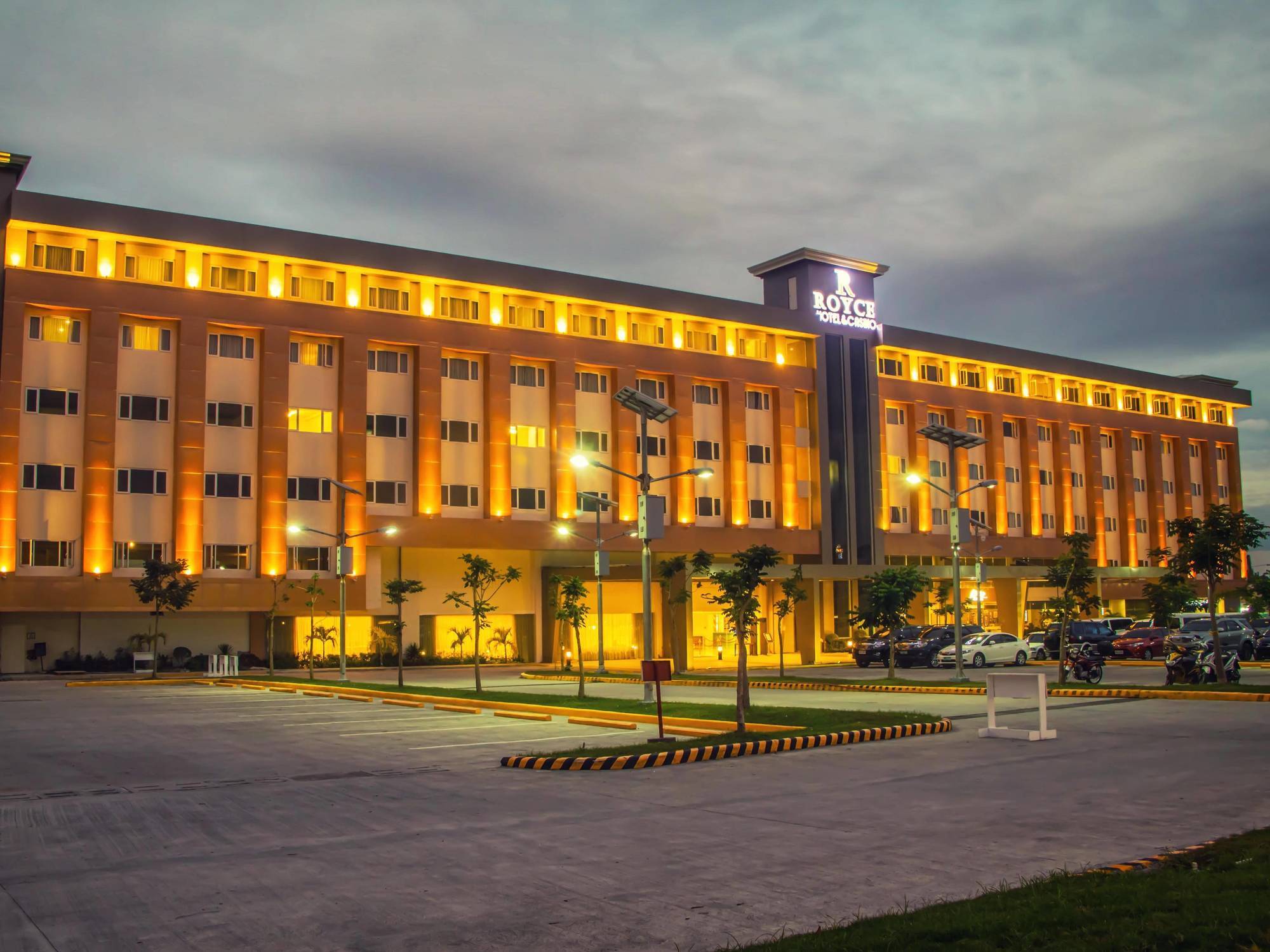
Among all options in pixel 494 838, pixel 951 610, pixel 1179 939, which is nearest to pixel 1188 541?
pixel 494 838

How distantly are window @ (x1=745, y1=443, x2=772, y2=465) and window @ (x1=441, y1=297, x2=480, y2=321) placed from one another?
19.4 meters

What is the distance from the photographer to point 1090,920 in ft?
23.5

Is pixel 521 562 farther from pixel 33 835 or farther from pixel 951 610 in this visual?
pixel 33 835

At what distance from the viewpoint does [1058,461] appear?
87.0 metres

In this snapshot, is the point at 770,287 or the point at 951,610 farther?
the point at 770,287

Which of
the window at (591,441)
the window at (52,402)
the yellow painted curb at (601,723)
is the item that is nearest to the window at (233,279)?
the window at (52,402)

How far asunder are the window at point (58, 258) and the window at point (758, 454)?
126 ft

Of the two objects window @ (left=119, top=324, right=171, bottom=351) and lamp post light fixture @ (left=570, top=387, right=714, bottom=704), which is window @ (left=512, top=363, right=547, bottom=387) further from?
lamp post light fixture @ (left=570, top=387, right=714, bottom=704)

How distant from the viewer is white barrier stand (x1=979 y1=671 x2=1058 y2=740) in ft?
64.7

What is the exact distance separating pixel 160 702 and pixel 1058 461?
70716 millimetres

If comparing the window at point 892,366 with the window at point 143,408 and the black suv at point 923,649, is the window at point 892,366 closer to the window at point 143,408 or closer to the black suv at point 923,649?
the black suv at point 923,649

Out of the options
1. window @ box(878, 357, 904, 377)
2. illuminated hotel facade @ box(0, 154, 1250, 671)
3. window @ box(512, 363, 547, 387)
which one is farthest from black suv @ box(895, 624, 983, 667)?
window @ box(878, 357, 904, 377)

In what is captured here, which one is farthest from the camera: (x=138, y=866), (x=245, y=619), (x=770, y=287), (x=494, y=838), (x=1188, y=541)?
(x=770, y=287)

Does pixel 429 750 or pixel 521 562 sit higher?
pixel 521 562
